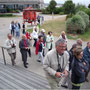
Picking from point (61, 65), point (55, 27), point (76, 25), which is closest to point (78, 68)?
point (61, 65)

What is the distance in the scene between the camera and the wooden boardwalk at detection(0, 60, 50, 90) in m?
4.36

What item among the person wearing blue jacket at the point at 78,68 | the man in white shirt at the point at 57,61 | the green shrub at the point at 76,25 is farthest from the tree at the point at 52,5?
the man in white shirt at the point at 57,61

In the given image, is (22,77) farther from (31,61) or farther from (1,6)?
(1,6)

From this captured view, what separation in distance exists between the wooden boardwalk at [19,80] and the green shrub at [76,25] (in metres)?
9.14

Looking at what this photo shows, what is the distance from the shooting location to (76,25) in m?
13.3

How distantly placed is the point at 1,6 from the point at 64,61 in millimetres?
50452

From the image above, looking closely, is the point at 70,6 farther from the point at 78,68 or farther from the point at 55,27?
the point at 78,68

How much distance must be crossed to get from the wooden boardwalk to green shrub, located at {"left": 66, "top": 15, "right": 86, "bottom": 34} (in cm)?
914

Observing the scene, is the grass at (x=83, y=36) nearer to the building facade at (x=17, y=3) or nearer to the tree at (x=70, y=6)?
the tree at (x=70, y=6)

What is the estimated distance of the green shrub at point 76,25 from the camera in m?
13.3

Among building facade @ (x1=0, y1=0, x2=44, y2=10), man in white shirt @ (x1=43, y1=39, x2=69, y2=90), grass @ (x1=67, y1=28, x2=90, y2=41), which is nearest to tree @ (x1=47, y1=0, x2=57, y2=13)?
building facade @ (x1=0, y1=0, x2=44, y2=10)

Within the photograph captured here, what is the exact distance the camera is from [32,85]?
14.7 feet

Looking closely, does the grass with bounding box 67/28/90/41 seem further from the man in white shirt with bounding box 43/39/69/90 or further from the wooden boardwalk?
the man in white shirt with bounding box 43/39/69/90

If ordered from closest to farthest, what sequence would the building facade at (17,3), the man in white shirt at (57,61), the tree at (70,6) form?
the man in white shirt at (57,61) → the tree at (70,6) → the building facade at (17,3)
